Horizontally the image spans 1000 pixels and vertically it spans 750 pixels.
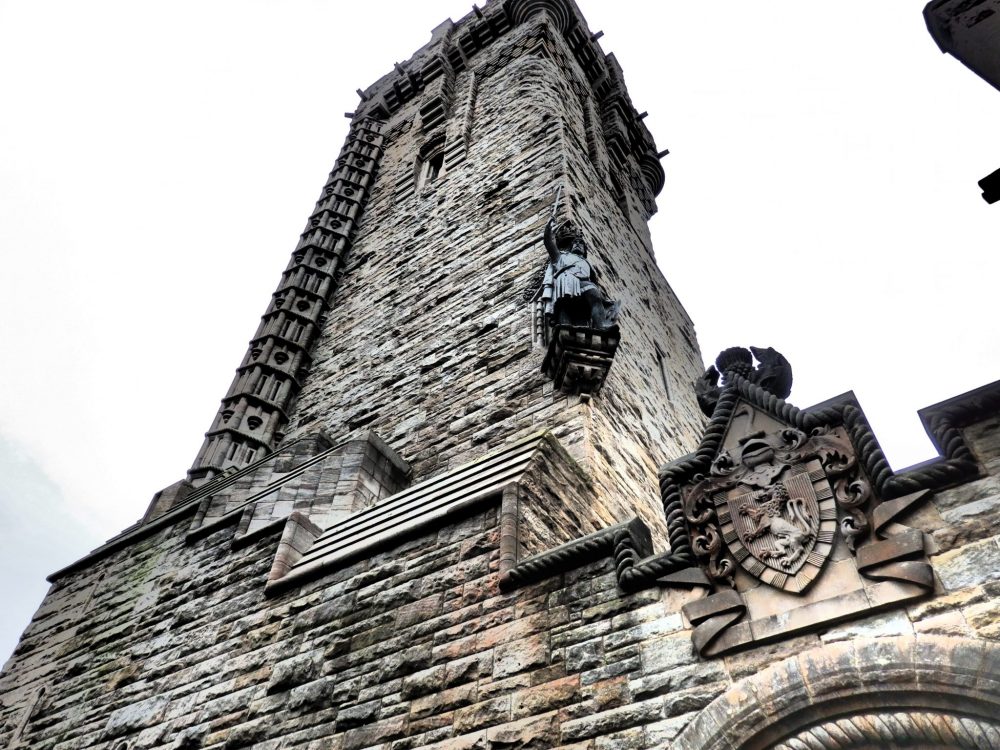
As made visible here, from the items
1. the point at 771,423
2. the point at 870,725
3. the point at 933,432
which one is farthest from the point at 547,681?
the point at 933,432

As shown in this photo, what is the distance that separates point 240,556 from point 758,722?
4.77m

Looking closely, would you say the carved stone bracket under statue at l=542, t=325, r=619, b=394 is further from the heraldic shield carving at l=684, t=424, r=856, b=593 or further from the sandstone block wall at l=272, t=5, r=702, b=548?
the heraldic shield carving at l=684, t=424, r=856, b=593

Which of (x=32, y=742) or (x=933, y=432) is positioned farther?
(x=32, y=742)

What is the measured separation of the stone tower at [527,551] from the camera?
337 centimetres

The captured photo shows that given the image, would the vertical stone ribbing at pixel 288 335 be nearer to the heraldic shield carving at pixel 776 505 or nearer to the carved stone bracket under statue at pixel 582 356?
the carved stone bracket under statue at pixel 582 356

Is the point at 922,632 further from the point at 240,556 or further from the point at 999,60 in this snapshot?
the point at 240,556

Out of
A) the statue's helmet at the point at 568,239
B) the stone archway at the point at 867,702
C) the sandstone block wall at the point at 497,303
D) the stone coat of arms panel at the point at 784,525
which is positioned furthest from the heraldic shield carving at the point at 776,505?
the statue's helmet at the point at 568,239

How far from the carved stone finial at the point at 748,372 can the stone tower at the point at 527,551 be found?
2cm

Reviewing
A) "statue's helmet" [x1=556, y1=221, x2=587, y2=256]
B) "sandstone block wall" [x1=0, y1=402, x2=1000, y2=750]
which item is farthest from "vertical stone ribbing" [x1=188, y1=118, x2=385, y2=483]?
"statue's helmet" [x1=556, y1=221, x2=587, y2=256]

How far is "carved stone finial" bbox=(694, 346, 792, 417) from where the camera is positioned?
4637 mm

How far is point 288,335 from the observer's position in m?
13.0

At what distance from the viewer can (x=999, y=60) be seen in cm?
450

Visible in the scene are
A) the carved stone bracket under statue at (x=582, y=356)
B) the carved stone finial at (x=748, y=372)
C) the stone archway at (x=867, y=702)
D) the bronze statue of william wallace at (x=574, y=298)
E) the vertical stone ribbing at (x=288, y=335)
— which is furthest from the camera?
the vertical stone ribbing at (x=288, y=335)

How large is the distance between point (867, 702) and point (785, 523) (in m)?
0.86
